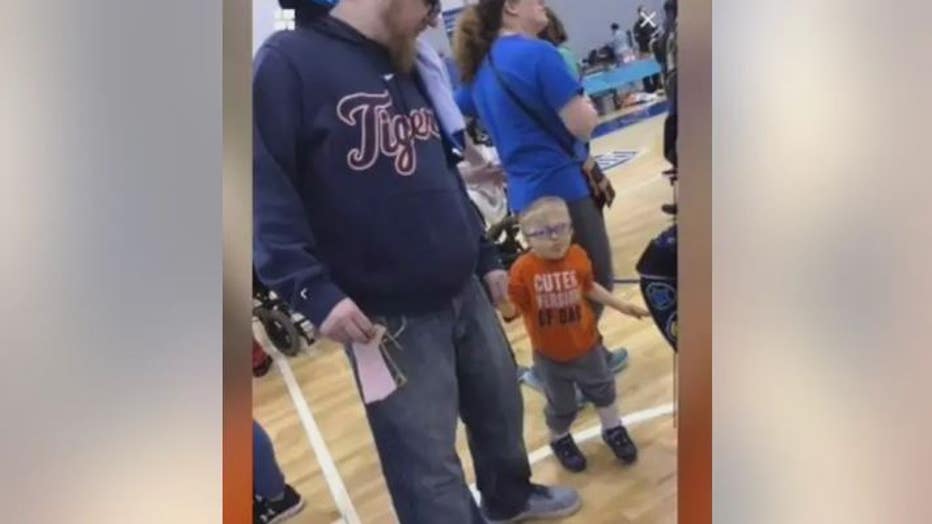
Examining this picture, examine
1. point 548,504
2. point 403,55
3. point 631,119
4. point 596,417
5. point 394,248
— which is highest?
point 403,55

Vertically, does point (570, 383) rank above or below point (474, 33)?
below

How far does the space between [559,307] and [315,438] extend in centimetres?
35

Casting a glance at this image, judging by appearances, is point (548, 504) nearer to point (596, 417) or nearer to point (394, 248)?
point (596, 417)

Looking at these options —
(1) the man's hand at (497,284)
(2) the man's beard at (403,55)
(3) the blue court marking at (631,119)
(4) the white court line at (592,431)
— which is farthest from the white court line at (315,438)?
(3) the blue court marking at (631,119)

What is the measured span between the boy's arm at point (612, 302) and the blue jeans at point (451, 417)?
130mm

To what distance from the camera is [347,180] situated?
1.29m

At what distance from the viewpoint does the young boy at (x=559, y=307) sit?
1.32 meters

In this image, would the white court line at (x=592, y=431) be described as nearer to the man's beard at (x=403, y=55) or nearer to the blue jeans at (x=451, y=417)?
the blue jeans at (x=451, y=417)

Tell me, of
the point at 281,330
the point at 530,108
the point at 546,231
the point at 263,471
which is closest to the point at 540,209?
the point at 546,231

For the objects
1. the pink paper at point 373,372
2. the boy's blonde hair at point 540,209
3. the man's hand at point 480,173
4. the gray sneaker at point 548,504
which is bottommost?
the gray sneaker at point 548,504
